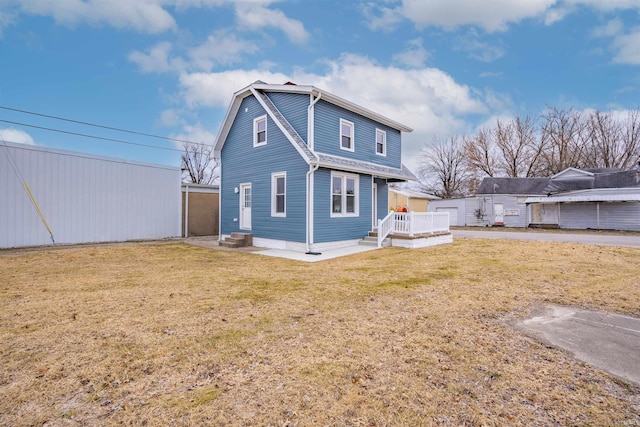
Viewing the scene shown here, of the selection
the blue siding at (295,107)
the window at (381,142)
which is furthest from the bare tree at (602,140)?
the blue siding at (295,107)

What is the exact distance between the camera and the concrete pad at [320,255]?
9.51 metres

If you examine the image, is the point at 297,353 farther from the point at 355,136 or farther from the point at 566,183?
the point at 566,183

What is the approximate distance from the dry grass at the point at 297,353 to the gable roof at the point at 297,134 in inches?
210

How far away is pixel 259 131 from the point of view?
1243 centimetres

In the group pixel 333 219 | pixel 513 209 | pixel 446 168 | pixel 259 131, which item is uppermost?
pixel 446 168

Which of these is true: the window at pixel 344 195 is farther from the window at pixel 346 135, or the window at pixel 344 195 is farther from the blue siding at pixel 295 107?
the blue siding at pixel 295 107

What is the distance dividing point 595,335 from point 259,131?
11603mm

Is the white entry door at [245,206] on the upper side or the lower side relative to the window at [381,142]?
lower

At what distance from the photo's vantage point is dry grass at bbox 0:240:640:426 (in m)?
2.17

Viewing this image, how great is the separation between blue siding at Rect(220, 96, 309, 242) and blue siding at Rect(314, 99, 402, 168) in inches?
51.3

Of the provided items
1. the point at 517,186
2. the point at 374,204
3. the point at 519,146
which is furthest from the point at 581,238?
the point at 519,146

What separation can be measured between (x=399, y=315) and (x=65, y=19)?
19983mm

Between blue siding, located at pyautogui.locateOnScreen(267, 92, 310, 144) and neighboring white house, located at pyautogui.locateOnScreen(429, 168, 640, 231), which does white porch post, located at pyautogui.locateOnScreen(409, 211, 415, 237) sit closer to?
blue siding, located at pyautogui.locateOnScreen(267, 92, 310, 144)

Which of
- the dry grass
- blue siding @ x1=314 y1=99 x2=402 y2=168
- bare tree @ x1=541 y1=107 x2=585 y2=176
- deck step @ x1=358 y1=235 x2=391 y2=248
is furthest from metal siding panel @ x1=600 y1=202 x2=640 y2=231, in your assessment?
the dry grass
